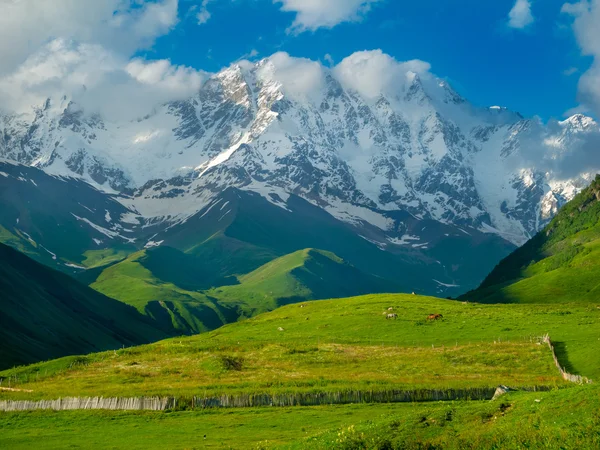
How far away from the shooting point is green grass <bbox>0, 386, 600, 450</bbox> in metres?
41.0

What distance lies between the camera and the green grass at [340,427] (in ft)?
135

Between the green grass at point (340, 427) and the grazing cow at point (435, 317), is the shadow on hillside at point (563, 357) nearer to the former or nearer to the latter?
the green grass at point (340, 427)

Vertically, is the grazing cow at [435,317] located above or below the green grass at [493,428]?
above

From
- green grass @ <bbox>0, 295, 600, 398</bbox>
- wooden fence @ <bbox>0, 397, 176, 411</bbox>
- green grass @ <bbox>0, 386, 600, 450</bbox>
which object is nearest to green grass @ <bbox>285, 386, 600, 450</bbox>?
green grass @ <bbox>0, 386, 600, 450</bbox>

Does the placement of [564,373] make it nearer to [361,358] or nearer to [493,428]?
[361,358]

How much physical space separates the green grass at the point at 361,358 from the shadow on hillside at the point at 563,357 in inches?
7.8

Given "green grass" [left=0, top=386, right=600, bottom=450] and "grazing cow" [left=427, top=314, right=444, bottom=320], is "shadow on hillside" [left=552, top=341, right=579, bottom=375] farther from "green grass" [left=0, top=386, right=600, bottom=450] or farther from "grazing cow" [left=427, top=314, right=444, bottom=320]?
"grazing cow" [left=427, top=314, right=444, bottom=320]

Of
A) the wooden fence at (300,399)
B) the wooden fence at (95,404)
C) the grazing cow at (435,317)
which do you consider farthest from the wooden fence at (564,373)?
the wooden fence at (95,404)

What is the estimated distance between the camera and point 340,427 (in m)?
51.4

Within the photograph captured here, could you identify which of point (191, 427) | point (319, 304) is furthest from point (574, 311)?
point (191, 427)

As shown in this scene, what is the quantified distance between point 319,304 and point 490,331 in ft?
235

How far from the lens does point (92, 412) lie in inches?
2739

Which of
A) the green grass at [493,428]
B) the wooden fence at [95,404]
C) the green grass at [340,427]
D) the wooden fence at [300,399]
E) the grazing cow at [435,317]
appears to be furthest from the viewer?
the grazing cow at [435,317]

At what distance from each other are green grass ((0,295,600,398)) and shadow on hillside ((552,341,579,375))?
20cm
